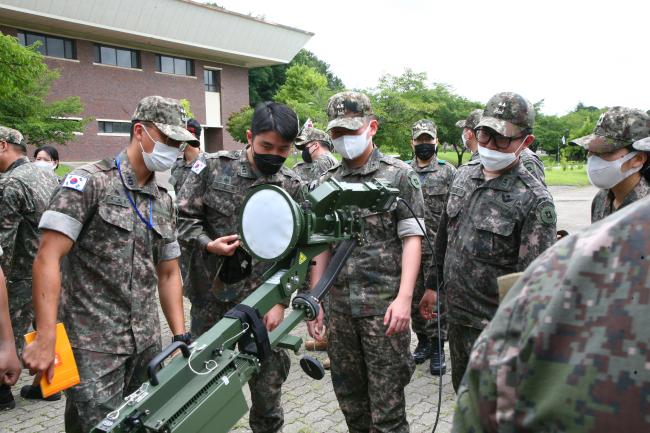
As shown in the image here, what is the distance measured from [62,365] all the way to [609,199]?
3.42m

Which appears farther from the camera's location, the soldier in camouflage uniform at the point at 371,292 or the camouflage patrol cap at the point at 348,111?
the camouflage patrol cap at the point at 348,111

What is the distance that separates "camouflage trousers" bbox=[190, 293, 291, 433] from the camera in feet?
10.4

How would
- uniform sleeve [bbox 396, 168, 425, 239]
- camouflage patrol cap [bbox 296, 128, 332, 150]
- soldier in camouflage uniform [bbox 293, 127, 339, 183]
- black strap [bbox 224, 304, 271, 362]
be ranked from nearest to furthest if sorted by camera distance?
black strap [bbox 224, 304, 271, 362] → uniform sleeve [bbox 396, 168, 425, 239] → soldier in camouflage uniform [bbox 293, 127, 339, 183] → camouflage patrol cap [bbox 296, 128, 332, 150]

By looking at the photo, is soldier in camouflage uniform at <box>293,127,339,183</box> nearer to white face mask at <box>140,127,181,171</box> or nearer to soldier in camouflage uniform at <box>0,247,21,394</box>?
white face mask at <box>140,127,181,171</box>

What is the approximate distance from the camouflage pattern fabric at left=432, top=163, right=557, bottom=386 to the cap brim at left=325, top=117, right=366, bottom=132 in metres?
0.74

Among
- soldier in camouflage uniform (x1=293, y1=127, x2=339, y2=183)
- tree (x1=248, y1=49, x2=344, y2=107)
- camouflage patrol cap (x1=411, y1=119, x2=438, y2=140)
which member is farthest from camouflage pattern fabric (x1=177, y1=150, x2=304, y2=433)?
tree (x1=248, y1=49, x2=344, y2=107)

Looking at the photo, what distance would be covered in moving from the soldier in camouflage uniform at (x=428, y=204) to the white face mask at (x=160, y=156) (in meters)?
3.11

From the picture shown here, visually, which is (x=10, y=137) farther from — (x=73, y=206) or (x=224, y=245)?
(x=224, y=245)

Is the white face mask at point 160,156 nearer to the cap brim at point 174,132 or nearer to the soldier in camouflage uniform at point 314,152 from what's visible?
the cap brim at point 174,132

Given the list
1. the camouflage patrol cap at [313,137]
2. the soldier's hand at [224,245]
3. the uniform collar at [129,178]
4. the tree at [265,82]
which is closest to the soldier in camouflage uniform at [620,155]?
the soldier's hand at [224,245]

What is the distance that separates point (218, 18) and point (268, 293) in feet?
105

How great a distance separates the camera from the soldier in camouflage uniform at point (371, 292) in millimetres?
3023

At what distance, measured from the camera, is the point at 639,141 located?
309 centimetres

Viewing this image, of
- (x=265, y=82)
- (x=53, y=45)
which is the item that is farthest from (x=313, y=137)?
(x=265, y=82)
